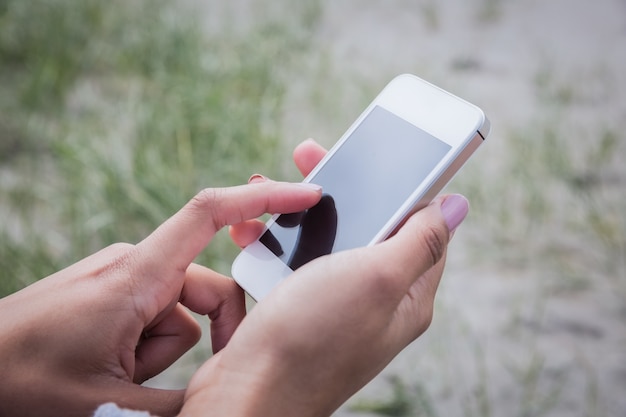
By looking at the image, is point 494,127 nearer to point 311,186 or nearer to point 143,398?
point 311,186

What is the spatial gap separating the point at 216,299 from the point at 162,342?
0.37 feet

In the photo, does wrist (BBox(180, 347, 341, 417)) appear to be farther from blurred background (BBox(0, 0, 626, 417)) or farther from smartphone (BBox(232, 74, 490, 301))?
blurred background (BBox(0, 0, 626, 417))

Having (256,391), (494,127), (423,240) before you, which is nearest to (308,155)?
(423,240)

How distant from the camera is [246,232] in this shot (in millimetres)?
1127

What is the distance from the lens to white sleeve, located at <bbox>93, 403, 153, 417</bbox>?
32.8 inches

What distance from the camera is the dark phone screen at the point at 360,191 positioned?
1.09 m

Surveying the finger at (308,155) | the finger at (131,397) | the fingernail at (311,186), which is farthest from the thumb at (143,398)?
the finger at (308,155)

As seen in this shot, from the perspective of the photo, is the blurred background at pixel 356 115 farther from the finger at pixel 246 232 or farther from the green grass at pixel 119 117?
the finger at pixel 246 232

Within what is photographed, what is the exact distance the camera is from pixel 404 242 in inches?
35.4

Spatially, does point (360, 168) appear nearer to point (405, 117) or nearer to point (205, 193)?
point (405, 117)

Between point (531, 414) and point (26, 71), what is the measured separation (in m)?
2.12

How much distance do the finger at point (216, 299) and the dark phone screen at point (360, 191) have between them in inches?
3.9

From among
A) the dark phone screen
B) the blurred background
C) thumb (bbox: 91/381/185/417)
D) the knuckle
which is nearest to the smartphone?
the dark phone screen

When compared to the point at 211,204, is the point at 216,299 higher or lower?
lower
